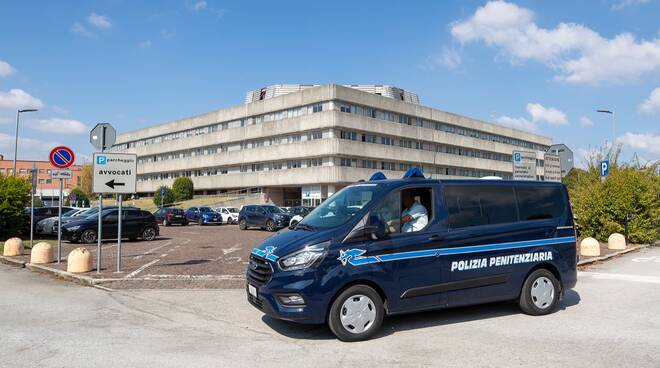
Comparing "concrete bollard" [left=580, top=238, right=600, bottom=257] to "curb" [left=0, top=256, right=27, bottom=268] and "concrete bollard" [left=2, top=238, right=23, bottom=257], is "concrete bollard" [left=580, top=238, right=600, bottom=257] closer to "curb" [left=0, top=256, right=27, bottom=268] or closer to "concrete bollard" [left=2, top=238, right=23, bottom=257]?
"curb" [left=0, top=256, right=27, bottom=268]

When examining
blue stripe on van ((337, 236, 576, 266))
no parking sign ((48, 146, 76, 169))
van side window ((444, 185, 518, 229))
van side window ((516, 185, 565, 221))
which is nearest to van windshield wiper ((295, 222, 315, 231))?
blue stripe on van ((337, 236, 576, 266))

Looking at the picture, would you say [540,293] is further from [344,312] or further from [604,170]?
[604,170]

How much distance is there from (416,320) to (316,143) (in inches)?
2060

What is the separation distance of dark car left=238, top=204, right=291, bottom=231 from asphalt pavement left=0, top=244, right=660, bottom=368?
20576mm

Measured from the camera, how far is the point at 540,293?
7094mm

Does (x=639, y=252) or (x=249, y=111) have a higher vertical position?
(x=249, y=111)

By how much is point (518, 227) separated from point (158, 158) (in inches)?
3415

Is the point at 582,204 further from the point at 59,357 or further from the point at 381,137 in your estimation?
the point at 381,137

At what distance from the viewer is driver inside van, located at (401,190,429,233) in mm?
6168

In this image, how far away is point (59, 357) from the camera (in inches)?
199

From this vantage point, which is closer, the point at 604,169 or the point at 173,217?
the point at 604,169

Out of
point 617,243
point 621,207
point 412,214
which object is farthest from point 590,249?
A: point 412,214

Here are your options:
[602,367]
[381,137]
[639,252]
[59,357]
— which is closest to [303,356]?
[59,357]

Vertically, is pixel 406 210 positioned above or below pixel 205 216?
above
